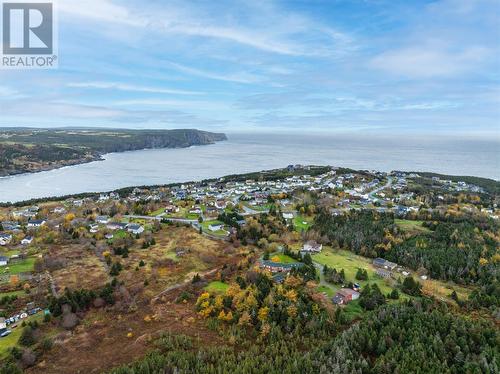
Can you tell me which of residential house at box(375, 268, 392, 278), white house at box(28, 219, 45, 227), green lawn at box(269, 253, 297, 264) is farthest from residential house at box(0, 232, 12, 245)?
residential house at box(375, 268, 392, 278)

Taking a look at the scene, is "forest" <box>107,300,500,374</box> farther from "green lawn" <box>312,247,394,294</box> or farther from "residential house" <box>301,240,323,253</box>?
"residential house" <box>301,240,323,253</box>

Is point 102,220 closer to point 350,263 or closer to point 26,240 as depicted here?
point 26,240

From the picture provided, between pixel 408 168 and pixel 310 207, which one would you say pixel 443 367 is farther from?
pixel 408 168

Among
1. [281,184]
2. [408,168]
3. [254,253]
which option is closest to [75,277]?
[254,253]

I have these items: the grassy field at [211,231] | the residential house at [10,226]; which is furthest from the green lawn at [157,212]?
the residential house at [10,226]

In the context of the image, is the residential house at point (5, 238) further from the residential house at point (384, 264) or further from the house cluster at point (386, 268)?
the residential house at point (384, 264)

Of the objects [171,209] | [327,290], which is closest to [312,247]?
[327,290]
